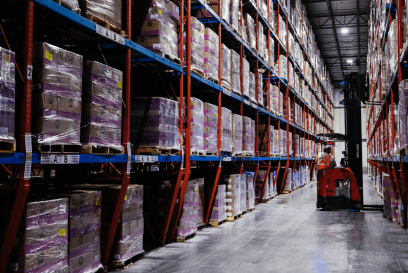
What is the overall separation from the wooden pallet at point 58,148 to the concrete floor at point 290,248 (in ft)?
5.55

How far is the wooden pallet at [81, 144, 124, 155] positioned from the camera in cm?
429

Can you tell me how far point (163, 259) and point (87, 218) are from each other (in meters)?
1.48

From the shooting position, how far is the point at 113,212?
4.99m

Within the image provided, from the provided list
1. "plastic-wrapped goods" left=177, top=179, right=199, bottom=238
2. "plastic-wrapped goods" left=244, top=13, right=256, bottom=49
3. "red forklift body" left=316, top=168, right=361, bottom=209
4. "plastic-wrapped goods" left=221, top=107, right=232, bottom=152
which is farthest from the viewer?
"plastic-wrapped goods" left=244, top=13, right=256, bottom=49

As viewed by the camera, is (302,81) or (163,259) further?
(302,81)

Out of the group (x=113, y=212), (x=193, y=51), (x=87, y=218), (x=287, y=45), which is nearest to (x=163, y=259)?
(x=113, y=212)

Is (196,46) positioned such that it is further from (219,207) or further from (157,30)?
(219,207)

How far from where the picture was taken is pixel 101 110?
4.54m

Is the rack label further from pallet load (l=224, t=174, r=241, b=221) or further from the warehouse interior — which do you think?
pallet load (l=224, t=174, r=241, b=221)

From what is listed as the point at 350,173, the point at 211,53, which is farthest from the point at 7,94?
the point at 350,173

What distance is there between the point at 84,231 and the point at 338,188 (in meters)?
7.74

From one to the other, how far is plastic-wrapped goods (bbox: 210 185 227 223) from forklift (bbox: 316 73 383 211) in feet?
10.2

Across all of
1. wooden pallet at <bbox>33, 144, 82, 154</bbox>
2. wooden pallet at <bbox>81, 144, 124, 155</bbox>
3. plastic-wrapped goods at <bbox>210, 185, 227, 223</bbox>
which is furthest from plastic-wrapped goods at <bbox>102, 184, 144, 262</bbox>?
plastic-wrapped goods at <bbox>210, 185, 227, 223</bbox>

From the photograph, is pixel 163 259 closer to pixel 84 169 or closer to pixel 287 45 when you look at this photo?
pixel 84 169
